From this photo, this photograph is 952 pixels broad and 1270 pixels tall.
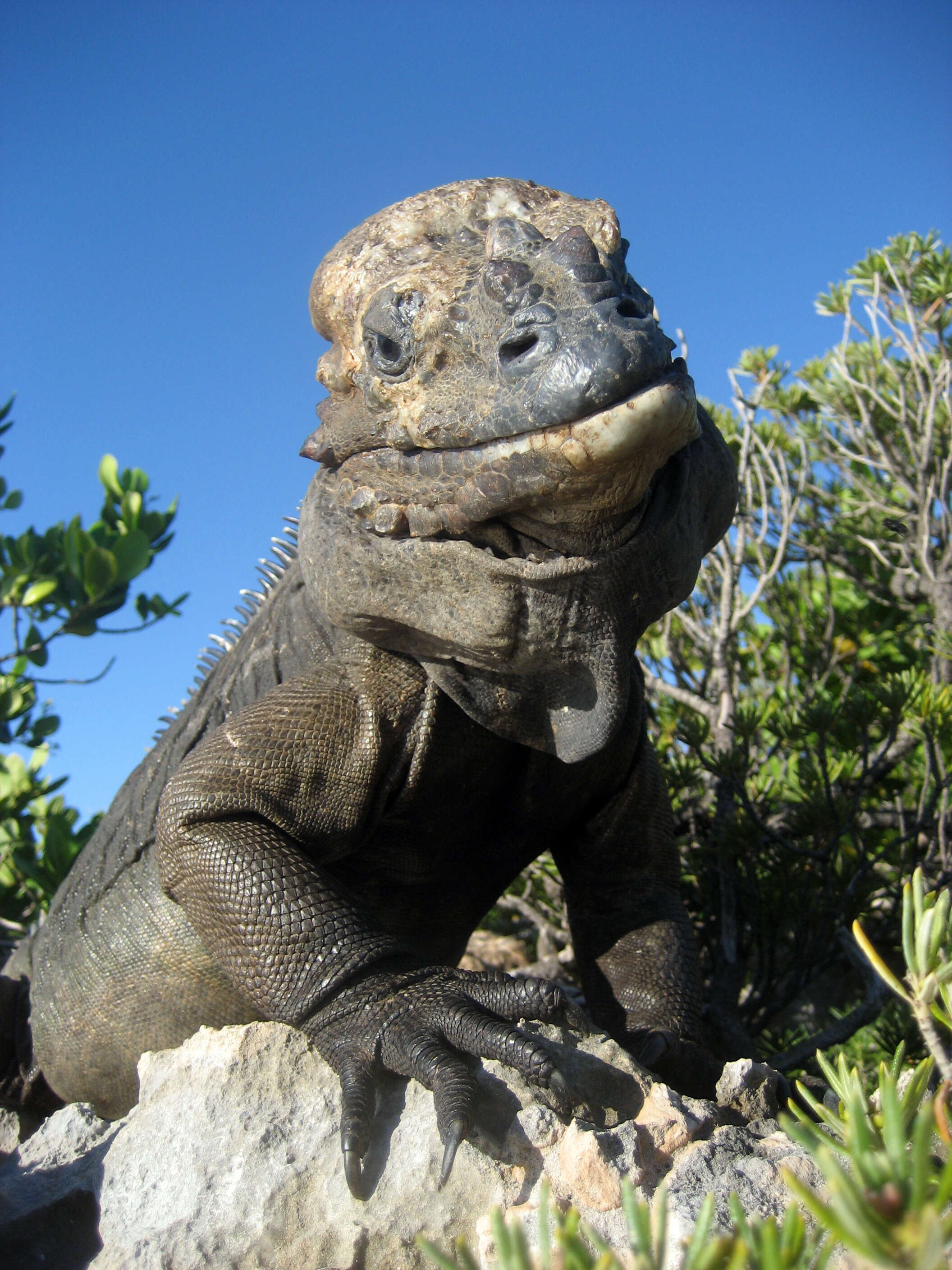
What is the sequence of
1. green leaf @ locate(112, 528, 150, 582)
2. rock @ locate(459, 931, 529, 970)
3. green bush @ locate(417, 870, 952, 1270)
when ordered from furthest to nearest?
green leaf @ locate(112, 528, 150, 582) → rock @ locate(459, 931, 529, 970) → green bush @ locate(417, 870, 952, 1270)

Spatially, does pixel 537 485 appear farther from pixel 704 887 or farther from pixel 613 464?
pixel 704 887

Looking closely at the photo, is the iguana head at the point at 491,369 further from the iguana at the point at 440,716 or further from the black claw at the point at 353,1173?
the black claw at the point at 353,1173

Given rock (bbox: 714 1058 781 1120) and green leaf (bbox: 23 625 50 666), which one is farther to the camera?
green leaf (bbox: 23 625 50 666)

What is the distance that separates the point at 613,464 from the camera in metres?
1.97

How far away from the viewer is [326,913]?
2314 mm

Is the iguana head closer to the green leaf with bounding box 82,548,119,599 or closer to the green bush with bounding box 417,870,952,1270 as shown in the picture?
the green bush with bounding box 417,870,952,1270

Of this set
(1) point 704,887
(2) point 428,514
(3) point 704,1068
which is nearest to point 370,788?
(2) point 428,514

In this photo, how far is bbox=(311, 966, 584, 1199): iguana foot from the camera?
75.0 inches

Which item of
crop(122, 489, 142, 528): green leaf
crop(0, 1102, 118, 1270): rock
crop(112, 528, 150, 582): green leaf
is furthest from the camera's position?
crop(122, 489, 142, 528): green leaf

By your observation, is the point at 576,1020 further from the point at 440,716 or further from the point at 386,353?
the point at 386,353

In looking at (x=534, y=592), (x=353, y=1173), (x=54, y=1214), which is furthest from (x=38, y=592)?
(x=353, y=1173)

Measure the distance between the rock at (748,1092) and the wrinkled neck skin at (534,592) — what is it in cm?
73

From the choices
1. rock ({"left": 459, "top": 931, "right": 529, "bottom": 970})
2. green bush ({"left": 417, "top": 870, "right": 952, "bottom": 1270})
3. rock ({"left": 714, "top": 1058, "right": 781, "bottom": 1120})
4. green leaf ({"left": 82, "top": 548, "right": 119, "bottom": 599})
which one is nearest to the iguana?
rock ({"left": 714, "top": 1058, "right": 781, "bottom": 1120})

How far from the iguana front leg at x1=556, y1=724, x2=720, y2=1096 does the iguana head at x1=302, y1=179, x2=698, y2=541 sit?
1180 millimetres
